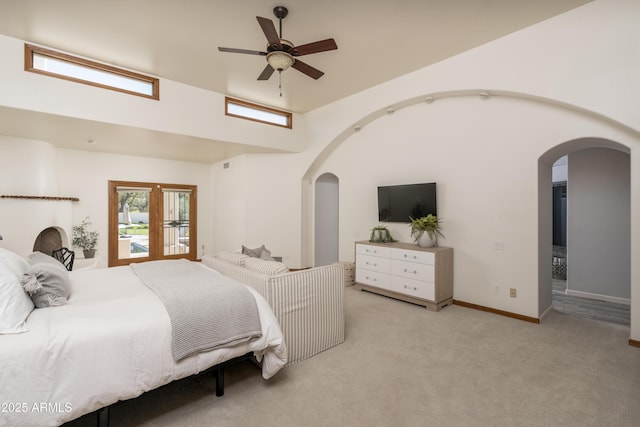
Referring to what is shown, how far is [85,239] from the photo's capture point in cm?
561

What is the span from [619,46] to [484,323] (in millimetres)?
3069

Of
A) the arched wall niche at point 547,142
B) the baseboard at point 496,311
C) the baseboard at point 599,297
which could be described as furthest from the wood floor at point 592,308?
the baseboard at point 496,311

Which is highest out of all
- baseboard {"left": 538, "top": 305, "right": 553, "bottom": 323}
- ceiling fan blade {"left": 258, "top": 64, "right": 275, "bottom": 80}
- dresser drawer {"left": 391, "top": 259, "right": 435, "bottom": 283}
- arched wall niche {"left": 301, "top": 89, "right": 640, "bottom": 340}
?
ceiling fan blade {"left": 258, "top": 64, "right": 275, "bottom": 80}

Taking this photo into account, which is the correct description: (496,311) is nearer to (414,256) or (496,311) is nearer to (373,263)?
(414,256)

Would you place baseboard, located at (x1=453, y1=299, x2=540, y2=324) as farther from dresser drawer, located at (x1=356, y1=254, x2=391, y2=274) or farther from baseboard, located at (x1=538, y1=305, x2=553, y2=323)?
dresser drawer, located at (x1=356, y1=254, x2=391, y2=274)

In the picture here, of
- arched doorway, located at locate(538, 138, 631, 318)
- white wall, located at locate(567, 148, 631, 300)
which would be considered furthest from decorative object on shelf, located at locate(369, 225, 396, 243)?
white wall, located at locate(567, 148, 631, 300)

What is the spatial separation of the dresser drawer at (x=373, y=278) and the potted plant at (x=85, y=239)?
5.03m

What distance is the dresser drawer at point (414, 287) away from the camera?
3883mm

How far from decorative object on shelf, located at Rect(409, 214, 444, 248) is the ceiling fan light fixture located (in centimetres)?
269

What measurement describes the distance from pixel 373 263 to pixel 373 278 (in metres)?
0.23

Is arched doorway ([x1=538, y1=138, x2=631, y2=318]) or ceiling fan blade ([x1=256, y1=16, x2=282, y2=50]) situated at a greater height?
ceiling fan blade ([x1=256, y1=16, x2=282, y2=50])

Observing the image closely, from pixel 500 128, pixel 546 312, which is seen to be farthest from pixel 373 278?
pixel 500 128

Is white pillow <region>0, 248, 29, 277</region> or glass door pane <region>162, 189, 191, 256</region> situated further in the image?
glass door pane <region>162, 189, 191, 256</region>

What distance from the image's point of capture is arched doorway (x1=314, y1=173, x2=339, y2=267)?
6387mm
